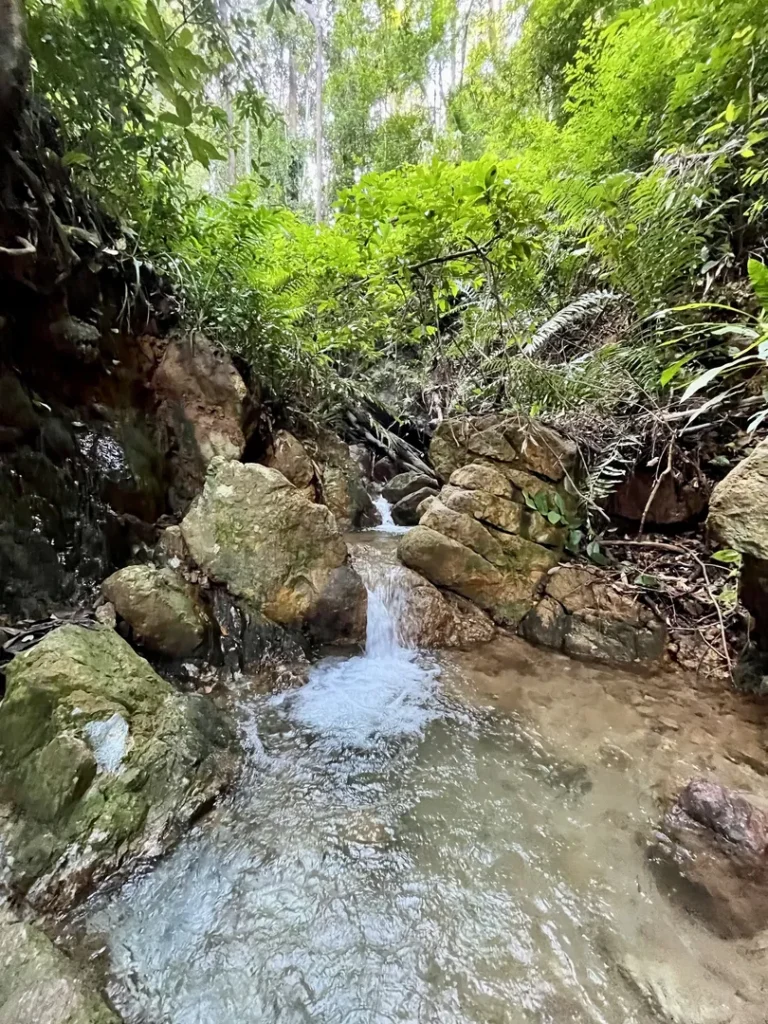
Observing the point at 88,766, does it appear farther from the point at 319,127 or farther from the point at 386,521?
the point at 319,127

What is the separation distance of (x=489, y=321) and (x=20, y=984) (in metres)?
5.66

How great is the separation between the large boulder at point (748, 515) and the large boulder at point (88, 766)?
10.4 ft

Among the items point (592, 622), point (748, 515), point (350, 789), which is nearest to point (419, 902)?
point (350, 789)

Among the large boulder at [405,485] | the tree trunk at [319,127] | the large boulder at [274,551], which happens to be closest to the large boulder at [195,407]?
the large boulder at [274,551]

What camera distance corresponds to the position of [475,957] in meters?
1.70

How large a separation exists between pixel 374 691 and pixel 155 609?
5.36 ft

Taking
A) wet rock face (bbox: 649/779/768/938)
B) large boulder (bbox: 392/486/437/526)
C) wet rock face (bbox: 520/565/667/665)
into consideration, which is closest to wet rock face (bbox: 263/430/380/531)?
large boulder (bbox: 392/486/437/526)

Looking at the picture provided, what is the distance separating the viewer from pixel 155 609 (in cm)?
316

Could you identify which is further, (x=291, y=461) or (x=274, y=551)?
(x=291, y=461)

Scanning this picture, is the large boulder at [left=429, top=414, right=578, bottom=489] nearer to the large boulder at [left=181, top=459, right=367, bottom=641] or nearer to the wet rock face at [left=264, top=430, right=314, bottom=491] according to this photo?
the wet rock face at [left=264, top=430, right=314, bottom=491]

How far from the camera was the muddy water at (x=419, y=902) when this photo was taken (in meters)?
1.56

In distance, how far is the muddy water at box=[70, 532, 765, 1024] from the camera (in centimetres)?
156

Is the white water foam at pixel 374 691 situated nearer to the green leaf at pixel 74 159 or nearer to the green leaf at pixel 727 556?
the green leaf at pixel 727 556

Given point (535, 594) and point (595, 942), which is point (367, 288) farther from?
point (595, 942)
